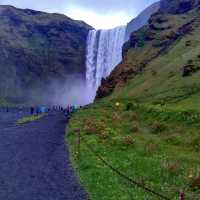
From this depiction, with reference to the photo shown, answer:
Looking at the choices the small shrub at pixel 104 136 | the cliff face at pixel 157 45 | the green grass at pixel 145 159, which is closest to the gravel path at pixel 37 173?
the green grass at pixel 145 159

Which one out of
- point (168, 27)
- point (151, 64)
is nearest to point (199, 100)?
point (151, 64)

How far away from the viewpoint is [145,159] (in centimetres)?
3469

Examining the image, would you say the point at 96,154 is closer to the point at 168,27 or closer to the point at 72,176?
the point at 72,176

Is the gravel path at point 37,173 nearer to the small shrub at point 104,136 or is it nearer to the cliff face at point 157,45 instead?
the small shrub at point 104,136

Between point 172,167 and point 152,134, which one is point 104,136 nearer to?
point 152,134

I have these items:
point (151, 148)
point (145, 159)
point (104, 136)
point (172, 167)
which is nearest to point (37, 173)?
point (145, 159)

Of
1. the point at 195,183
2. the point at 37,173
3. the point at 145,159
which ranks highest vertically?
the point at 145,159

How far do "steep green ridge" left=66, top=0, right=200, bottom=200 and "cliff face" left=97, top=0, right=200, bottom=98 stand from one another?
0.59 metres

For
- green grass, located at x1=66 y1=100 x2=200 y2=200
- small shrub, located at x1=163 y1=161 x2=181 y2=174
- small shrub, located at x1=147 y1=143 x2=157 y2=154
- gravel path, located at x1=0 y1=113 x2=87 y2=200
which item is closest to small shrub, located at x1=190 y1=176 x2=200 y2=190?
green grass, located at x1=66 y1=100 x2=200 y2=200

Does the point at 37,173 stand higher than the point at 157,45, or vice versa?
the point at 157,45

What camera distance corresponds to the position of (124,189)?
1026 inches

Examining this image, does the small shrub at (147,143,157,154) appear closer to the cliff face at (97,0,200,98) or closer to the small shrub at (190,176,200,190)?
the small shrub at (190,176,200,190)

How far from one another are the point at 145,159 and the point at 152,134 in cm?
1856

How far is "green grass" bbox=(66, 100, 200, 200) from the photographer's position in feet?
85.2
